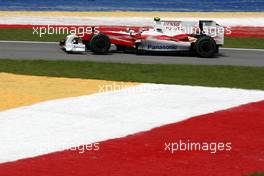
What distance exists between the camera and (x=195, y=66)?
1995cm

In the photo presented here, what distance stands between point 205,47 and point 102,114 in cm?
1008

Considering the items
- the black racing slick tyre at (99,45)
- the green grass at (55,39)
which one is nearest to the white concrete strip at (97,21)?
the green grass at (55,39)

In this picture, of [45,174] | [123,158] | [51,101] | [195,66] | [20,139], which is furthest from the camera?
[195,66]

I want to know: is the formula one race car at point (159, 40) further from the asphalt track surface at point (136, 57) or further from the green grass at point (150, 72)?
the green grass at point (150, 72)

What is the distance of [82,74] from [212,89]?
4.04 m

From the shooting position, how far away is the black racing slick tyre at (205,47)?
22.0 meters

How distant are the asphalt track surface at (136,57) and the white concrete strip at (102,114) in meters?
5.11

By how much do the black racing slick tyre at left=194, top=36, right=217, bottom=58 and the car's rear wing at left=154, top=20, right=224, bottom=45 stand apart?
312 millimetres

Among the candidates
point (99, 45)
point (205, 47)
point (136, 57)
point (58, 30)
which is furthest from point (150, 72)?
point (58, 30)

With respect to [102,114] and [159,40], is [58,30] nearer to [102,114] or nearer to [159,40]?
[159,40]

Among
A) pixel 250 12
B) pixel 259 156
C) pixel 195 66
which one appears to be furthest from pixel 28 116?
pixel 250 12

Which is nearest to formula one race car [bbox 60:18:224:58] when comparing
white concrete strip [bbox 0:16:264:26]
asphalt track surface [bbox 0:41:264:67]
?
asphalt track surface [bbox 0:41:264:67]

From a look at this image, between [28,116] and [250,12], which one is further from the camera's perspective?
[250,12]

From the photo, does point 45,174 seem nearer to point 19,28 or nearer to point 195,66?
point 195,66
